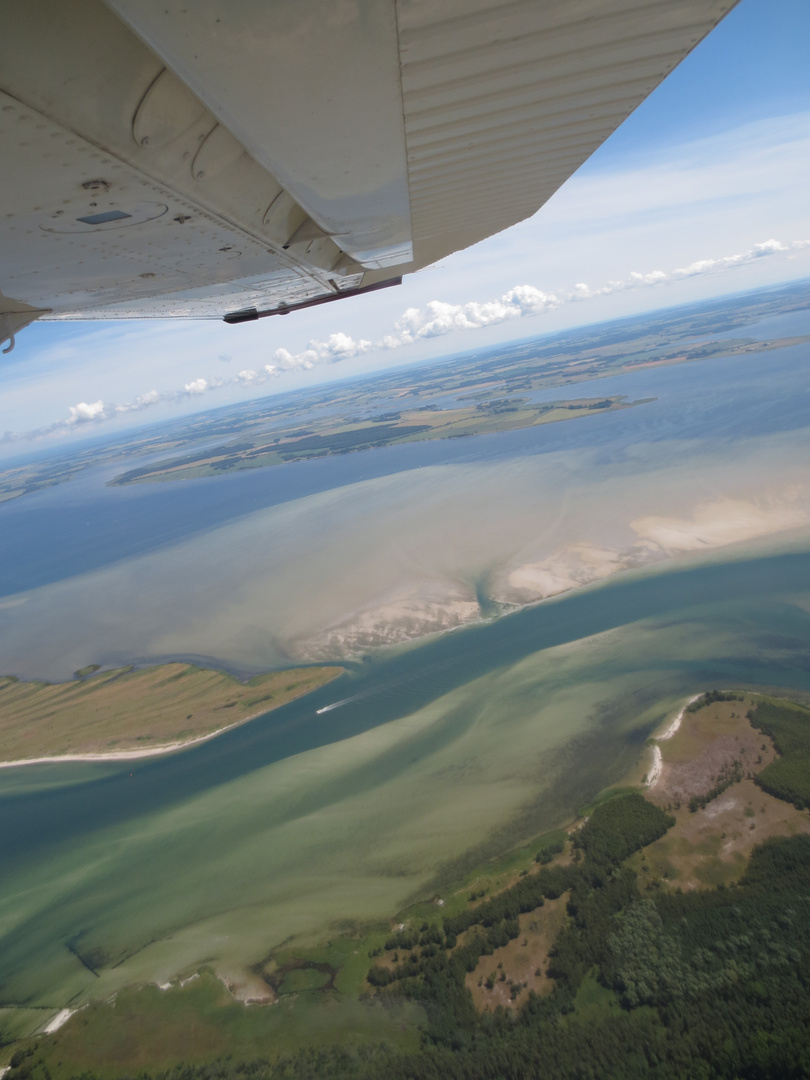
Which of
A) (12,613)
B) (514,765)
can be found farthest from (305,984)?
(12,613)

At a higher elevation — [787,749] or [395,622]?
Answer: [395,622]

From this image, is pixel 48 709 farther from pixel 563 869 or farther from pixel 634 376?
pixel 634 376

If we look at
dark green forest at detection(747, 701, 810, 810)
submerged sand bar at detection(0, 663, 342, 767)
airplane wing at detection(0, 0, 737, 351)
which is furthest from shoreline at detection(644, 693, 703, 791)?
airplane wing at detection(0, 0, 737, 351)

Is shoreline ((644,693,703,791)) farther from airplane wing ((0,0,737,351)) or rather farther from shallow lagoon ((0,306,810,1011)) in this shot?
airplane wing ((0,0,737,351))

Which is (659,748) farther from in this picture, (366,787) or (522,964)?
(366,787)

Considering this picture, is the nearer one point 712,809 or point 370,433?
point 712,809

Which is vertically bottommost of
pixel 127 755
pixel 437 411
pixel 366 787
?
pixel 366 787

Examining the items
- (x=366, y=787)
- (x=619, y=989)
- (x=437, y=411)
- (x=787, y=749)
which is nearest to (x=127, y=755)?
(x=366, y=787)

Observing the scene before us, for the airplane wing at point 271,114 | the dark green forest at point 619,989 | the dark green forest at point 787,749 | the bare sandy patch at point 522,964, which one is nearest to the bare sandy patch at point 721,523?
the dark green forest at point 787,749
